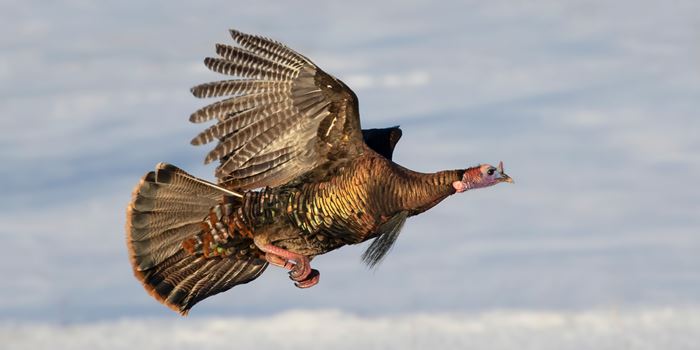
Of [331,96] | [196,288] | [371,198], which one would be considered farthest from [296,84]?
[196,288]

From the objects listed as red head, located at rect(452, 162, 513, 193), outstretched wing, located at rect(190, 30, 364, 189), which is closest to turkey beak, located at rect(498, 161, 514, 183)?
red head, located at rect(452, 162, 513, 193)

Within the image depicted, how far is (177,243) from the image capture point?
70.0 feet

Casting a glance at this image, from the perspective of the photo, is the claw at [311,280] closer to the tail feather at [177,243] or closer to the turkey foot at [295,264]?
the turkey foot at [295,264]

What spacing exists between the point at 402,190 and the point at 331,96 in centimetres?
151

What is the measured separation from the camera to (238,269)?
21.8 meters

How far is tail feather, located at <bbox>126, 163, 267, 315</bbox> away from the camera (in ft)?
68.9

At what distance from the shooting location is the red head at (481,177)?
19875 millimetres

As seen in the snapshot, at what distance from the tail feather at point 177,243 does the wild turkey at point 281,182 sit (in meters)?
0.02

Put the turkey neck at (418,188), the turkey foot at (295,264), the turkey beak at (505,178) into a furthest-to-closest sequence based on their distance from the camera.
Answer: the turkey foot at (295,264)
the turkey beak at (505,178)
the turkey neck at (418,188)

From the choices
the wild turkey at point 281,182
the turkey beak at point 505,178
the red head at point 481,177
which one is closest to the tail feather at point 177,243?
the wild turkey at point 281,182

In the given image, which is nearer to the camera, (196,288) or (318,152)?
(318,152)

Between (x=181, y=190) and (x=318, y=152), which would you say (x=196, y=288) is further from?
(x=318, y=152)

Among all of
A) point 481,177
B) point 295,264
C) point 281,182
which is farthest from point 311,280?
point 481,177

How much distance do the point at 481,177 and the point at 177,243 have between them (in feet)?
14.3
